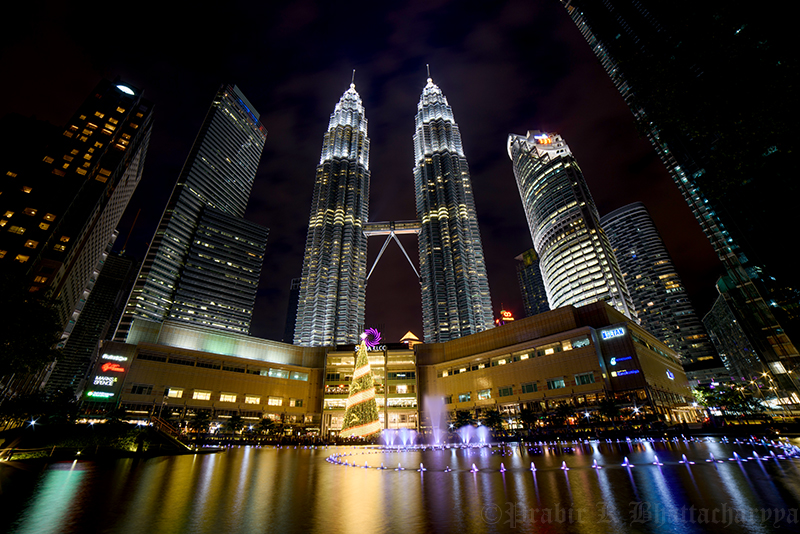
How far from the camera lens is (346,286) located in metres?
158

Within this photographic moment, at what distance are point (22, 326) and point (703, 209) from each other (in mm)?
134153

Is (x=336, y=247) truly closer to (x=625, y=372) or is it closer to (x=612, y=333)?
(x=612, y=333)

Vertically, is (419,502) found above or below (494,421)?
below

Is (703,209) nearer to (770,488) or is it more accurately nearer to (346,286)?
(770,488)

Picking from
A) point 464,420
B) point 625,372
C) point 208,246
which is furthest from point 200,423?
point 208,246

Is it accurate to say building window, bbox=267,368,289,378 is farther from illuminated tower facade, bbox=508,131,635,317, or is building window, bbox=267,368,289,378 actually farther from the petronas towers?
illuminated tower facade, bbox=508,131,635,317

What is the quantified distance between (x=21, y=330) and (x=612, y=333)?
82.2 meters

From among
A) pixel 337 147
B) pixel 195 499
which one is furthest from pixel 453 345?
→ pixel 337 147

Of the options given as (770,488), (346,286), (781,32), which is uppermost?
(346,286)

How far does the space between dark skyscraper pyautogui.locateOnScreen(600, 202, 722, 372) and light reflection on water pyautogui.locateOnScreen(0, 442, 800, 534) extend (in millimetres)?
183907

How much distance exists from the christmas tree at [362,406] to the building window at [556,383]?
48.7 m

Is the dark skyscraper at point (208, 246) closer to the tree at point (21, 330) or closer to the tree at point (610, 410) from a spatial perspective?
the tree at point (21, 330)

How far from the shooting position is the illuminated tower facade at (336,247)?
150 meters

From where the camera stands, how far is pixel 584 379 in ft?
213
